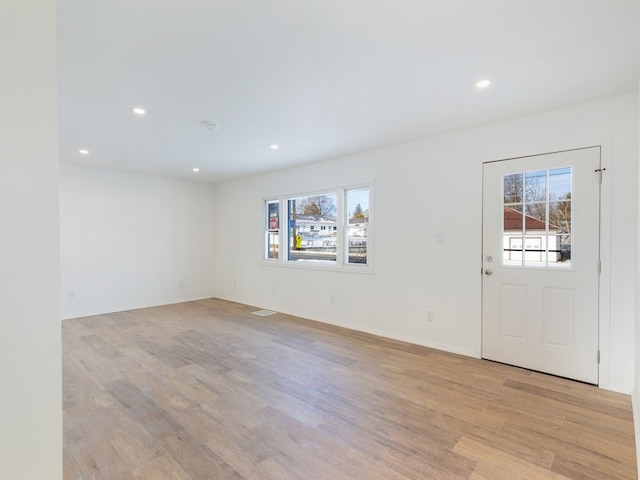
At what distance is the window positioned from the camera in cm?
472

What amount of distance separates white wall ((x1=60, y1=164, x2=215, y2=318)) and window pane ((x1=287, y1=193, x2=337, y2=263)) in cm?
233

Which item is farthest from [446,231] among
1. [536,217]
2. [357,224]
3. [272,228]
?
[272,228]

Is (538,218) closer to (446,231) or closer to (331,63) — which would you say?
(446,231)

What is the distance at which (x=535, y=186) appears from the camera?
10.4ft

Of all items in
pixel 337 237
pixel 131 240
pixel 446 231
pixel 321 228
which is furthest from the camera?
pixel 131 240

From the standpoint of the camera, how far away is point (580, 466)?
187 cm

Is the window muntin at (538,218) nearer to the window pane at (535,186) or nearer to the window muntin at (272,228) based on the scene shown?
the window pane at (535,186)

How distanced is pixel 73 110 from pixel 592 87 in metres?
4.56

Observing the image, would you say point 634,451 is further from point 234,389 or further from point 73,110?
point 73,110

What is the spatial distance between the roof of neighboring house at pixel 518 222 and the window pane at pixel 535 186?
0.17 metres

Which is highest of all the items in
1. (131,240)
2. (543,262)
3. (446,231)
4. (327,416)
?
(446,231)

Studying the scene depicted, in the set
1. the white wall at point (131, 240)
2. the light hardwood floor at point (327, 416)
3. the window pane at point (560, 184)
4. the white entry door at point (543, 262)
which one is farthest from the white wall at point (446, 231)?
the white wall at point (131, 240)

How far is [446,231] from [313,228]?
7.81 ft

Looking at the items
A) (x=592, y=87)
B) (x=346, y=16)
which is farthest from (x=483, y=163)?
(x=346, y=16)
